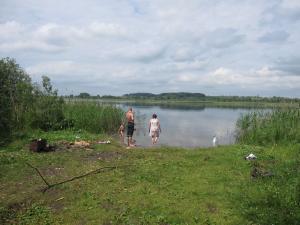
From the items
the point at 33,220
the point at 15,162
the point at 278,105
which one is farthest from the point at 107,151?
the point at 278,105

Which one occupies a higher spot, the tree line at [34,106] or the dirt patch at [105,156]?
the tree line at [34,106]

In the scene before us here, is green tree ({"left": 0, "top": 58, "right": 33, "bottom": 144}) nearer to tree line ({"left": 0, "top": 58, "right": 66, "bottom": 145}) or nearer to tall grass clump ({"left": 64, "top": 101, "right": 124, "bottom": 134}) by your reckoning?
tree line ({"left": 0, "top": 58, "right": 66, "bottom": 145})

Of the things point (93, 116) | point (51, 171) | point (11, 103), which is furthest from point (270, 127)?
point (11, 103)

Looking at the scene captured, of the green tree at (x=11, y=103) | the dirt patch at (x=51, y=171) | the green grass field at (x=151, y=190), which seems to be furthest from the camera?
the green tree at (x=11, y=103)

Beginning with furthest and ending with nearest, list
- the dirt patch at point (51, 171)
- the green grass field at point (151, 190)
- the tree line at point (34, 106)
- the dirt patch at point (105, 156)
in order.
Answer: the tree line at point (34, 106), the dirt patch at point (105, 156), the dirt patch at point (51, 171), the green grass field at point (151, 190)

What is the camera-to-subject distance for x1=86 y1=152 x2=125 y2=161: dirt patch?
1209 cm

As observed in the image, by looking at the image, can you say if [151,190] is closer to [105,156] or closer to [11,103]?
[105,156]

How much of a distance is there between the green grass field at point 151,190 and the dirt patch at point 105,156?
1.3 inches

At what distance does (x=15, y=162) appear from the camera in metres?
11.1

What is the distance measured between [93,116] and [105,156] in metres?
9.17

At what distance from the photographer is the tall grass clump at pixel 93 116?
20.5m

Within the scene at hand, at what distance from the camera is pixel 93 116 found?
21.4 m

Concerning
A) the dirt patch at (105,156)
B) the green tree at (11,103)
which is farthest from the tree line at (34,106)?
the dirt patch at (105,156)

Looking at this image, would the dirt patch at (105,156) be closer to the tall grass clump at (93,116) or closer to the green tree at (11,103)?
the green tree at (11,103)
